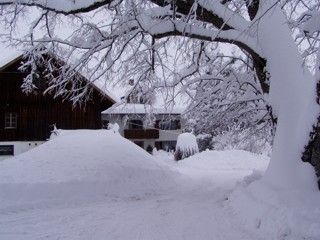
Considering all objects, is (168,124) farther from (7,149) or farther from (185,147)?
(7,149)

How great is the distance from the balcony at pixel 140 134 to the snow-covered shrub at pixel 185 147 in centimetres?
1594

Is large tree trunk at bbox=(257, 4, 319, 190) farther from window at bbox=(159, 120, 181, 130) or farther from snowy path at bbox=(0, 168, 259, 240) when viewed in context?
window at bbox=(159, 120, 181, 130)

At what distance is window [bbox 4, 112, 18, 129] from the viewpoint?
28578 millimetres

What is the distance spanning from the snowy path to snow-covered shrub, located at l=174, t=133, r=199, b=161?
1792 centimetres

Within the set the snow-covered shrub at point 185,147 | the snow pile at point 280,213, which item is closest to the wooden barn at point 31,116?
the snow-covered shrub at point 185,147

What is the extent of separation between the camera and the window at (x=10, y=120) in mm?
28578

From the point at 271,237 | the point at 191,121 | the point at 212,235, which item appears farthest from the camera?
the point at 191,121

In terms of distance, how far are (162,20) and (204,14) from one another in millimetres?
934

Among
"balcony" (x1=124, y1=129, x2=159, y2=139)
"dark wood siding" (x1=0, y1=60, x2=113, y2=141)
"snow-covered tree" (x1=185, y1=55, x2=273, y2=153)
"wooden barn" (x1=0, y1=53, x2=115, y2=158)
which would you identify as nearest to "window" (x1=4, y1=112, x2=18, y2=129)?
"wooden barn" (x1=0, y1=53, x2=115, y2=158)

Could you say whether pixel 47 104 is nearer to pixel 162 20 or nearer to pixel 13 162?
pixel 13 162

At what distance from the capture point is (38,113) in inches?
1125

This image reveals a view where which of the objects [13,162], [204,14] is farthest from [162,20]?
[13,162]

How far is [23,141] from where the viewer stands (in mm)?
28109

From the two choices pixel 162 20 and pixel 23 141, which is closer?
pixel 162 20
